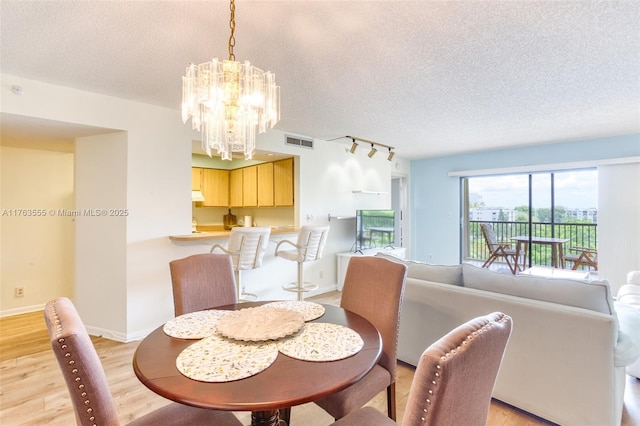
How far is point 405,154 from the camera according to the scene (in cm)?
631

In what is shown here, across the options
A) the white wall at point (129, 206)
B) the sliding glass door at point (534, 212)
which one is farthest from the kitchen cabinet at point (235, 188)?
the sliding glass door at point (534, 212)

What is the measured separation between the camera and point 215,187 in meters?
5.66

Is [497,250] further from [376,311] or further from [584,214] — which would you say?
[376,311]

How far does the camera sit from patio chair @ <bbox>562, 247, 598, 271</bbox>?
16.8ft

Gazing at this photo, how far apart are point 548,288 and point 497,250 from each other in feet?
14.8

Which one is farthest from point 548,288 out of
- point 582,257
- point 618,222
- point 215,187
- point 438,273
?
point 215,187

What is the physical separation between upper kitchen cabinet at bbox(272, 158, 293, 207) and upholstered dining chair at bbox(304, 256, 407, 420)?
2.84m

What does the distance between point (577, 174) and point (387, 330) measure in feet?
17.9

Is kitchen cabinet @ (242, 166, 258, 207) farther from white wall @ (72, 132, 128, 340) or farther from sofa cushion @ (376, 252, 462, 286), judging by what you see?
sofa cushion @ (376, 252, 462, 286)

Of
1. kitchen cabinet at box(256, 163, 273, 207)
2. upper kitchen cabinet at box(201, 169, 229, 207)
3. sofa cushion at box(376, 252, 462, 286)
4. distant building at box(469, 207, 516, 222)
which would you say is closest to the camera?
sofa cushion at box(376, 252, 462, 286)

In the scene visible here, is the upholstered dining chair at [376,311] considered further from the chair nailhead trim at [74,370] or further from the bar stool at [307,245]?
the bar stool at [307,245]

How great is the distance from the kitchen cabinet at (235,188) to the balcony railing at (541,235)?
477 cm

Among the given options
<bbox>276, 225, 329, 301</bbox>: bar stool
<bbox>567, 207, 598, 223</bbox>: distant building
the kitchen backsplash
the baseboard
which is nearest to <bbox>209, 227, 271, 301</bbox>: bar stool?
<bbox>276, 225, 329, 301</bbox>: bar stool

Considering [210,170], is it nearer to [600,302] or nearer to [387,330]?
[387,330]
